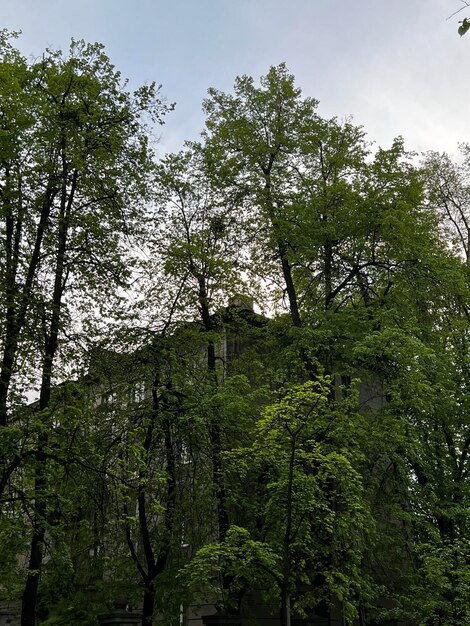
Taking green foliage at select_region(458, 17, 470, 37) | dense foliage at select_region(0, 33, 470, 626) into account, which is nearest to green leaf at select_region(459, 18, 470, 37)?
green foliage at select_region(458, 17, 470, 37)

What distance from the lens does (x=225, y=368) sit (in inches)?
786

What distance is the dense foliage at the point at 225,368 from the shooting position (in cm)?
1284

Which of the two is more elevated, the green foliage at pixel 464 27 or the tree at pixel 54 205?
the tree at pixel 54 205

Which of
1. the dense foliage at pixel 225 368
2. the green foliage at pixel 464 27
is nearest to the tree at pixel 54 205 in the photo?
the dense foliage at pixel 225 368

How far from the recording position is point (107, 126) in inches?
591

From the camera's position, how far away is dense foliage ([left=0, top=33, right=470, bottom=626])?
12.8 m

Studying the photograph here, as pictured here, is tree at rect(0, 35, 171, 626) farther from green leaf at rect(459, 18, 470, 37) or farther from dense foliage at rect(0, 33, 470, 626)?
green leaf at rect(459, 18, 470, 37)

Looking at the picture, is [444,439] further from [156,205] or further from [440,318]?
[156,205]

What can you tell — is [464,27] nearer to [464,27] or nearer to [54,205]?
[464,27]

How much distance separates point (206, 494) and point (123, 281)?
5273 mm

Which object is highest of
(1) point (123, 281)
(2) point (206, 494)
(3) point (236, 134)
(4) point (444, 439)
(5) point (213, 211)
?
(3) point (236, 134)

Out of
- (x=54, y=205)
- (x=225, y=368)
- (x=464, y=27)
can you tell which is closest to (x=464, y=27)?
(x=464, y=27)

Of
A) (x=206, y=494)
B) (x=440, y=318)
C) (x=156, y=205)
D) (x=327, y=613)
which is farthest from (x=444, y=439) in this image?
(x=156, y=205)

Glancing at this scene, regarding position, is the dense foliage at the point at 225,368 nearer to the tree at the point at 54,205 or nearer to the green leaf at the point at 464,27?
the tree at the point at 54,205
